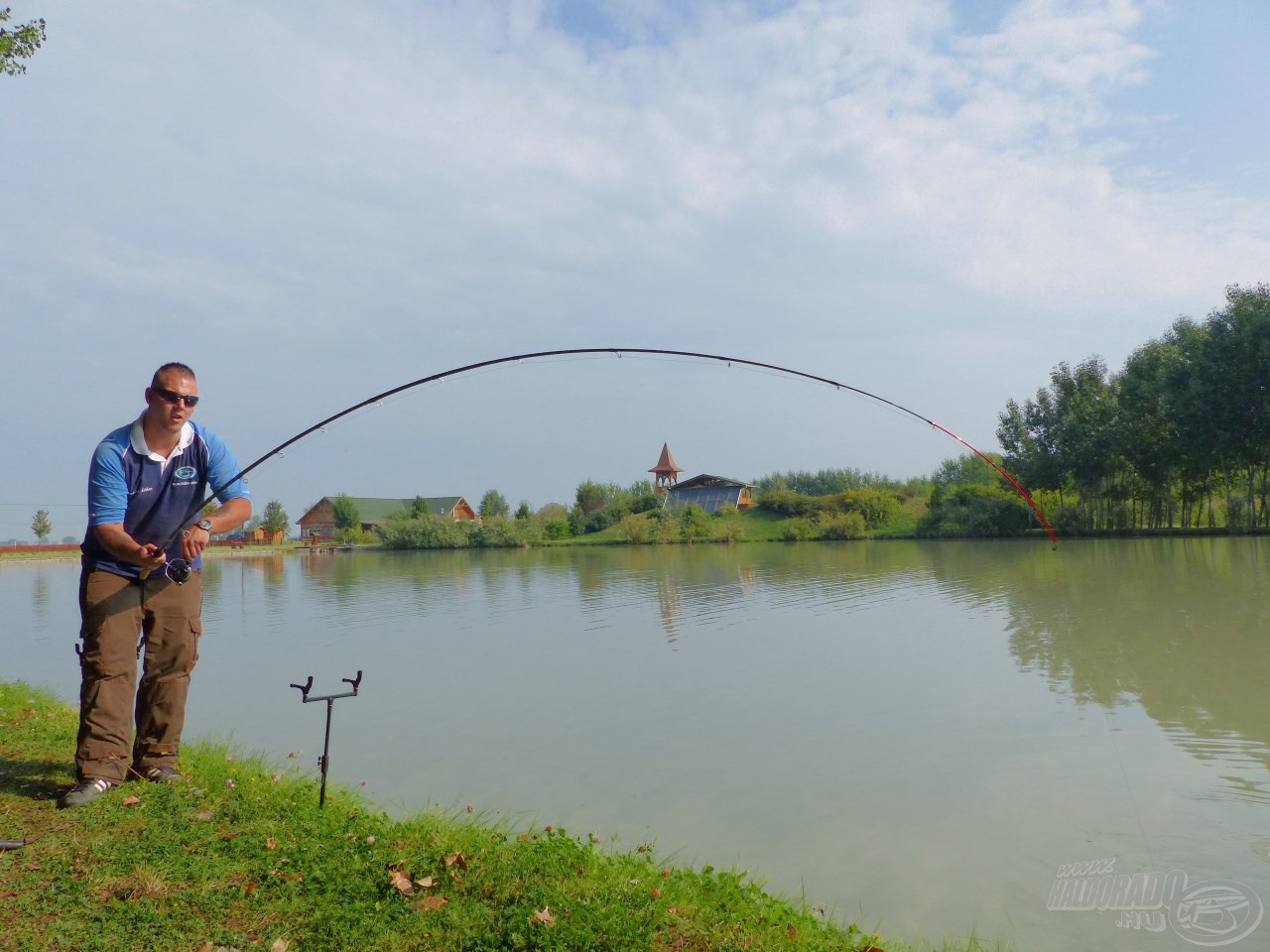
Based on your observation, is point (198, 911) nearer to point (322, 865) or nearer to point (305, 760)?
point (322, 865)

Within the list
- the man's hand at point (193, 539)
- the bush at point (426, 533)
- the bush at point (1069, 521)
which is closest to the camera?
the man's hand at point (193, 539)

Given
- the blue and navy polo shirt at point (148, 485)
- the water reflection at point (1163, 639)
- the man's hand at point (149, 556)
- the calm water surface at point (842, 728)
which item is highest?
the blue and navy polo shirt at point (148, 485)

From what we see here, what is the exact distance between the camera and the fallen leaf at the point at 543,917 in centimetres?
303

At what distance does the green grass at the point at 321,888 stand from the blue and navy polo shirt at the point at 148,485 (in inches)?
49.6

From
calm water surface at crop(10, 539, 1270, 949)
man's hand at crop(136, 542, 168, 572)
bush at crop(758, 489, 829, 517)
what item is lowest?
calm water surface at crop(10, 539, 1270, 949)

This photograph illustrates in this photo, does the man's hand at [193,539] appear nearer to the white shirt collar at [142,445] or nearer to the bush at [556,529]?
the white shirt collar at [142,445]

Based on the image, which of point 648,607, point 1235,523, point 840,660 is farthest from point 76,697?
point 1235,523

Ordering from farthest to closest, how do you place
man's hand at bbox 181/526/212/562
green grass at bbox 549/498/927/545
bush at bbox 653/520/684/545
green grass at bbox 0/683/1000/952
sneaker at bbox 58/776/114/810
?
1. bush at bbox 653/520/684/545
2. green grass at bbox 549/498/927/545
3. man's hand at bbox 181/526/212/562
4. sneaker at bbox 58/776/114/810
5. green grass at bbox 0/683/1000/952

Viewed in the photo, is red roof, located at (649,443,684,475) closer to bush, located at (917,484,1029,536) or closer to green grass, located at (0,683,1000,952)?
bush, located at (917,484,1029,536)

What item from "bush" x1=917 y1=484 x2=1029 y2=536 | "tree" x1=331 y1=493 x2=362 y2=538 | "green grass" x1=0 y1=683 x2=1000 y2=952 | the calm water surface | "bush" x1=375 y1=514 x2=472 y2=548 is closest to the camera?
"green grass" x1=0 y1=683 x2=1000 y2=952

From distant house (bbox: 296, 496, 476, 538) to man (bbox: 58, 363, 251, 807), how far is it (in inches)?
2897

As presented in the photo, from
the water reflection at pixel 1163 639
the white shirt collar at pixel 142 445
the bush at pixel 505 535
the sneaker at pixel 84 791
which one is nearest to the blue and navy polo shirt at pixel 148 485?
the white shirt collar at pixel 142 445

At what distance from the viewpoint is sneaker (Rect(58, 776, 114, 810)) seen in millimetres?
3984

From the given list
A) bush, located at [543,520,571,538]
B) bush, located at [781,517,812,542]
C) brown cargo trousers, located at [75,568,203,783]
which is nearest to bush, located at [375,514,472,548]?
bush, located at [543,520,571,538]
